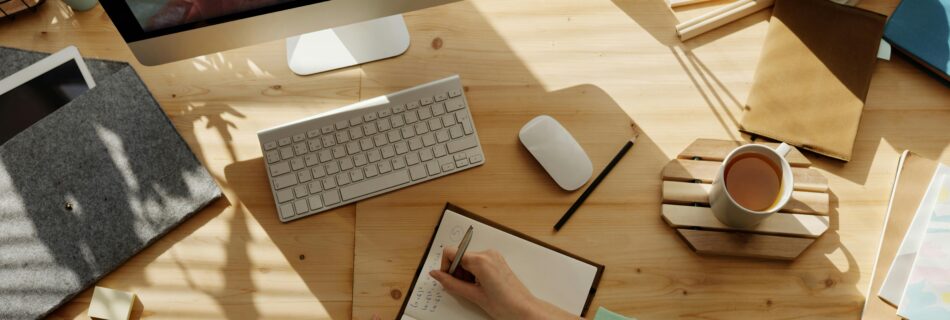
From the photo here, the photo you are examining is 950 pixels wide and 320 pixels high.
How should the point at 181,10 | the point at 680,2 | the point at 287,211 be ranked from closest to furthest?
the point at 181,10 → the point at 287,211 → the point at 680,2

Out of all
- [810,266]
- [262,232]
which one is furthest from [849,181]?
[262,232]

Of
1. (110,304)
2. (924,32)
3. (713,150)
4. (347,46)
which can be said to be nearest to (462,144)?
(347,46)

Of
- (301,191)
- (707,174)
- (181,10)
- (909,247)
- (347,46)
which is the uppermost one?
(181,10)

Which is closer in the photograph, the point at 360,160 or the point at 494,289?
the point at 494,289

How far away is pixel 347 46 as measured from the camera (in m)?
0.91

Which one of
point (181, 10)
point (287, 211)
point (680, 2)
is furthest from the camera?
point (680, 2)

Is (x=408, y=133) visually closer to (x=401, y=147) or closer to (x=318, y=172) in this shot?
(x=401, y=147)

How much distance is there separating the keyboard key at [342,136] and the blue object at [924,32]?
74 centimetres

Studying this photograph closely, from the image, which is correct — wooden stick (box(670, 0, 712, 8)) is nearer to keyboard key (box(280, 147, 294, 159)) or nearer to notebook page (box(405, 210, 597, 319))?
notebook page (box(405, 210, 597, 319))

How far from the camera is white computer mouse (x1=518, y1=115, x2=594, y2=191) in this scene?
2.73 feet

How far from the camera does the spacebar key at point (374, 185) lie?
2.73ft

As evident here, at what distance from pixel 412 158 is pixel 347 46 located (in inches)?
7.7

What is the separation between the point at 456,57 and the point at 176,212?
425mm

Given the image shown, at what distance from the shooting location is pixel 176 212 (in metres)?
0.82
